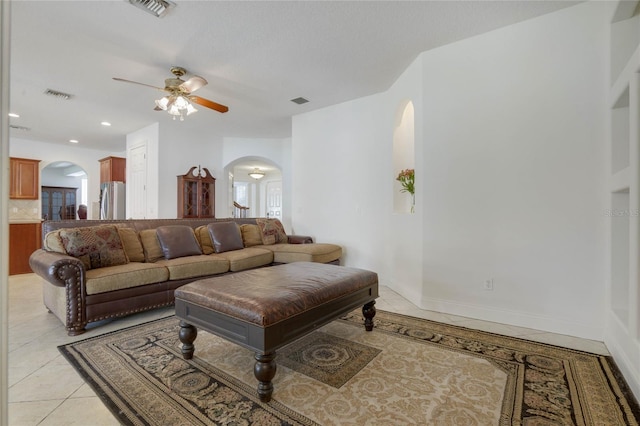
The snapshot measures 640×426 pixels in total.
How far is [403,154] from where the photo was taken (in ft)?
13.6

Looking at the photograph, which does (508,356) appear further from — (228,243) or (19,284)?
(19,284)

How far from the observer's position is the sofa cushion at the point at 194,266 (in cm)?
320

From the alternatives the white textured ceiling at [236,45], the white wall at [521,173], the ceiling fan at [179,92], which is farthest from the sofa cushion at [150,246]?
the white wall at [521,173]

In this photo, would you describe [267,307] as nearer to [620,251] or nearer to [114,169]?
[620,251]

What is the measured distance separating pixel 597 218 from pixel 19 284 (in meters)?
7.15

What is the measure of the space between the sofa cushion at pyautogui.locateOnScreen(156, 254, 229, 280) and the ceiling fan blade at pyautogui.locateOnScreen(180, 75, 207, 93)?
193 cm

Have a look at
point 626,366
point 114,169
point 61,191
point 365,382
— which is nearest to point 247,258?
point 365,382

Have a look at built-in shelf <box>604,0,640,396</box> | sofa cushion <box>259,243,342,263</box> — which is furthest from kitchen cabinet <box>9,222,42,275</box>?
built-in shelf <box>604,0,640,396</box>

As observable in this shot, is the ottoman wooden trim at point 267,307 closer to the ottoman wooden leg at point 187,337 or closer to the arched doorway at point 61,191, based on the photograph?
the ottoman wooden leg at point 187,337

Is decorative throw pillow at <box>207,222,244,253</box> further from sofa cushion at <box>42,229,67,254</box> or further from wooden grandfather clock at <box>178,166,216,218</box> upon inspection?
wooden grandfather clock at <box>178,166,216,218</box>

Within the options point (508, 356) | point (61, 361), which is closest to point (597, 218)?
point (508, 356)

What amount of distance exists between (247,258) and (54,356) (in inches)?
A: 79.5

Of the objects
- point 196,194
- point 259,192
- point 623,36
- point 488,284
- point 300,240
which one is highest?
point 623,36

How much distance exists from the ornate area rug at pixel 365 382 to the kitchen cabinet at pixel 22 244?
14.0 feet
